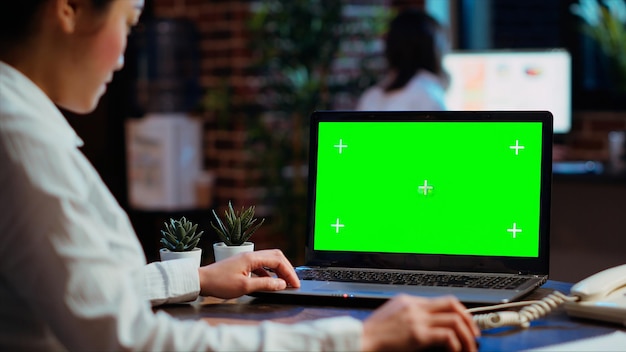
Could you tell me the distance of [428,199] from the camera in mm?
1890

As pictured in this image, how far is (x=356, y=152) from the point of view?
193 centimetres

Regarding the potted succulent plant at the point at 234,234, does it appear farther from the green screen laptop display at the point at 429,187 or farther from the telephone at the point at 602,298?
the telephone at the point at 602,298

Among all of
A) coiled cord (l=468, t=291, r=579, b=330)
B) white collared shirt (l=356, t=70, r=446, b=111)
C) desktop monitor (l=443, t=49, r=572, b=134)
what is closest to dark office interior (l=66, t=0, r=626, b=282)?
desktop monitor (l=443, t=49, r=572, b=134)

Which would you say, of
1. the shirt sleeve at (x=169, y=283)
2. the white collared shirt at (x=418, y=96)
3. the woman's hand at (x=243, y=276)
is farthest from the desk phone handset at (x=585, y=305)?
the white collared shirt at (x=418, y=96)

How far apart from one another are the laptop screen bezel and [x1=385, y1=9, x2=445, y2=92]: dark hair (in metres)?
2.19

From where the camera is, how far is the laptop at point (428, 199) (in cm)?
182

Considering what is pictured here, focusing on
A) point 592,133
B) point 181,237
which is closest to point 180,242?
point 181,237

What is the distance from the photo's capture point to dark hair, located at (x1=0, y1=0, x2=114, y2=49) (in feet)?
3.93

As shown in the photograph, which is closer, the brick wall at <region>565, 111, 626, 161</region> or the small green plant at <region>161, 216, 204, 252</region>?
the small green plant at <region>161, 216, 204, 252</region>

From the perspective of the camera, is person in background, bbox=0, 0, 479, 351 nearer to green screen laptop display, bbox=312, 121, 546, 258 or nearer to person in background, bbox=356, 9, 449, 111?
green screen laptop display, bbox=312, 121, 546, 258

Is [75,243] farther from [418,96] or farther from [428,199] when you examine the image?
[418,96]

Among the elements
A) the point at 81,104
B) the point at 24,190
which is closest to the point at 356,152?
the point at 81,104

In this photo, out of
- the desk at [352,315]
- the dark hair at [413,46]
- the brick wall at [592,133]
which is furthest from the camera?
the brick wall at [592,133]

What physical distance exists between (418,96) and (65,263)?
3.00 meters
